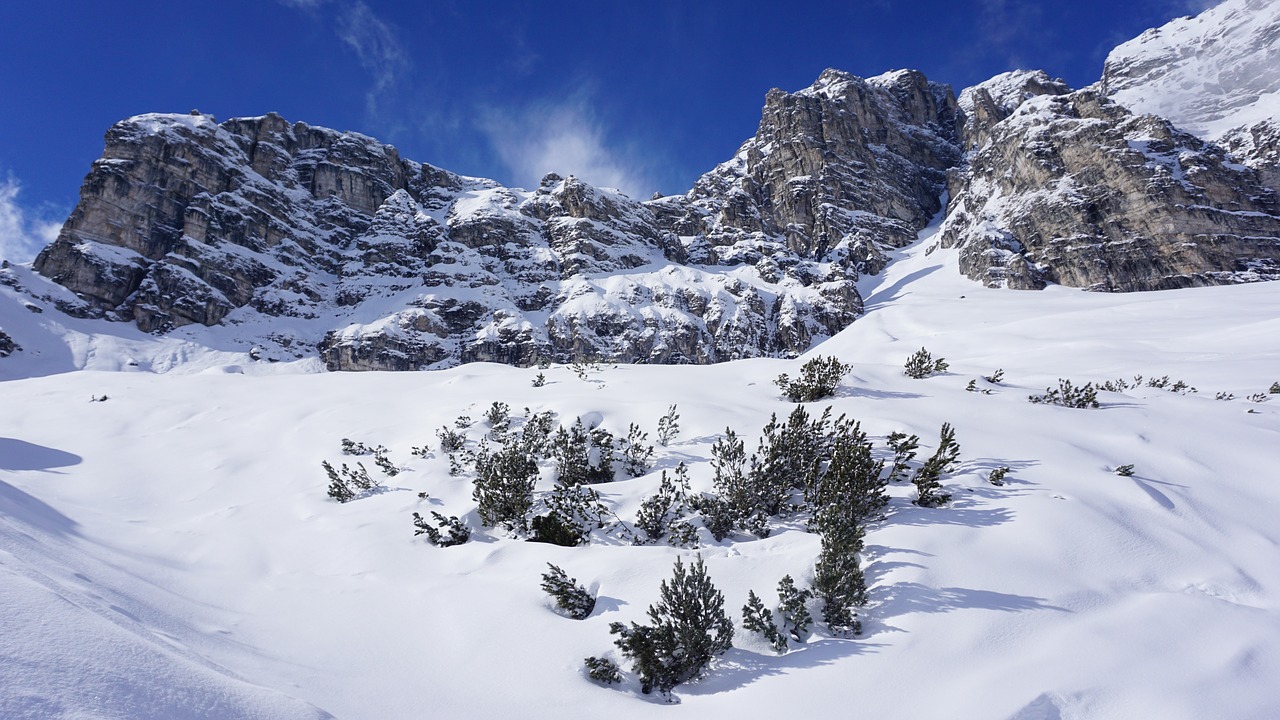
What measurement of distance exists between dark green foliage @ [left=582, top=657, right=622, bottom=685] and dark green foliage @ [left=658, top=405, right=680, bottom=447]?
141 inches

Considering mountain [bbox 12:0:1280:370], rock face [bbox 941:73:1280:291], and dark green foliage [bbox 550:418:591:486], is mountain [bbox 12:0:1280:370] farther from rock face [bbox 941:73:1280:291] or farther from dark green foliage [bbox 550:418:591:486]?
dark green foliage [bbox 550:418:591:486]

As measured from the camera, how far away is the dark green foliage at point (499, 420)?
7062mm

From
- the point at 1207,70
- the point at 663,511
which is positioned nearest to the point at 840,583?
the point at 663,511

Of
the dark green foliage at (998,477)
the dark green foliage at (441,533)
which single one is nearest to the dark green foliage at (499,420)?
the dark green foliage at (441,533)

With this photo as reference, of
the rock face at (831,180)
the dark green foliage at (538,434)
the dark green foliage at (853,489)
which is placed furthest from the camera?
the rock face at (831,180)

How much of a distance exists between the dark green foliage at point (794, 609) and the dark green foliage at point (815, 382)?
4.59 m

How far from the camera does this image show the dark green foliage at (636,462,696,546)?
4474 mm

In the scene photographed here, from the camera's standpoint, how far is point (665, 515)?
477 cm

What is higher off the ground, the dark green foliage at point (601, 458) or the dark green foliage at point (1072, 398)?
the dark green foliage at point (1072, 398)

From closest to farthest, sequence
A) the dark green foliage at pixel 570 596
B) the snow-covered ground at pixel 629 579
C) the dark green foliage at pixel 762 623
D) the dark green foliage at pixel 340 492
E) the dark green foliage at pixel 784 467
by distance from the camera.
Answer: the snow-covered ground at pixel 629 579
the dark green foliage at pixel 762 623
the dark green foliage at pixel 570 596
the dark green foliage at pixel 784 467
the dark green foliage at pixel 340 492

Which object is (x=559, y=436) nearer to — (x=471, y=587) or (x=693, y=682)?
(x=471, y=587)

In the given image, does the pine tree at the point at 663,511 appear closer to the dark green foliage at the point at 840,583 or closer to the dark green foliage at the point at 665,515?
the dark green foliage at the point at 665,515

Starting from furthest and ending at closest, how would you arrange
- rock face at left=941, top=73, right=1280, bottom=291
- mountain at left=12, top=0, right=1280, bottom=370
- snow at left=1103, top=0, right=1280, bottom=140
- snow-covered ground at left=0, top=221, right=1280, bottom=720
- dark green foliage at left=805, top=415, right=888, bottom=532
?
1. snow at left=1103, top=0, right=1280, bottom=140
2. mountain at left=12, top=0, right=1280, bottom=370
3. rock face at left=941, top=73, right=1280, bottom=291
4. dark green foliage at left=805, top=415, right=888, bottom=532
5. snow-covered ground at left=0, top=221, right=1280, bottom=720

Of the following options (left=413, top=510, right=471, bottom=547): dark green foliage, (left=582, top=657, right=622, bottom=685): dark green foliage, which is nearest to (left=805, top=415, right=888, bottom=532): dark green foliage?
(left=582, top=657, right=622, bottom=685): dark green foliage
